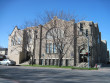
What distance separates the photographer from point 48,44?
39.8 metres

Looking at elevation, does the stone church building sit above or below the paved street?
above

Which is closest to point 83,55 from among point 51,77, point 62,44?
point 62,44

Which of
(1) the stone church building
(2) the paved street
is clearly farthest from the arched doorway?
(2) the paved street

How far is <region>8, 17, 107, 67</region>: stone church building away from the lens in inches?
1265

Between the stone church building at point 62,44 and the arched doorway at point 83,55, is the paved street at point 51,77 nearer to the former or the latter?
the stone church building at point 62,44

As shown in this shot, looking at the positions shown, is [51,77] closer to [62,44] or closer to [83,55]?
[62,44]

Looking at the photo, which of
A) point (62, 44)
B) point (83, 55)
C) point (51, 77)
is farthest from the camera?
point (83, 55)

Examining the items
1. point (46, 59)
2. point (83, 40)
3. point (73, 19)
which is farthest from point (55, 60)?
point (73, 19)

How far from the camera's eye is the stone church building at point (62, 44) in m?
32.1

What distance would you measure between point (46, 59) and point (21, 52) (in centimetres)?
888

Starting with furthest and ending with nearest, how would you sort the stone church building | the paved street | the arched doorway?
the arched doorway, the stone church building, the paved street

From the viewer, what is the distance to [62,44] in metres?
33.1

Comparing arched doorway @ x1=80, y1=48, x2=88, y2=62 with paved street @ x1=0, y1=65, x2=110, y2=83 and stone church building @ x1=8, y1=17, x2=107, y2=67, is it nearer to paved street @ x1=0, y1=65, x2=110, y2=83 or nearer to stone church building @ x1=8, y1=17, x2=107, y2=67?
stone church building @ x1=8, y1=17, x2=107, y2=67

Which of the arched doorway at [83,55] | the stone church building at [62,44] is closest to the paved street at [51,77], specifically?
the stone church building at [62,44]
